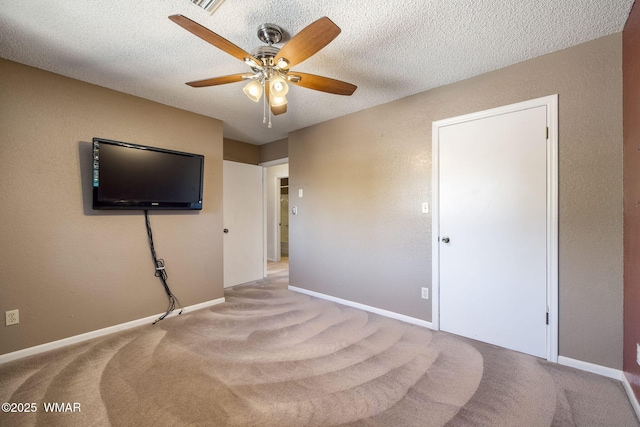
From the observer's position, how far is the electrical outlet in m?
2.18

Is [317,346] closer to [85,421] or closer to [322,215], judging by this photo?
[85,421]

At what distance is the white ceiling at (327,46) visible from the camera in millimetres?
1674

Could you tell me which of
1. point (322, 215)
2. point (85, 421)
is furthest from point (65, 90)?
point (322, 215)

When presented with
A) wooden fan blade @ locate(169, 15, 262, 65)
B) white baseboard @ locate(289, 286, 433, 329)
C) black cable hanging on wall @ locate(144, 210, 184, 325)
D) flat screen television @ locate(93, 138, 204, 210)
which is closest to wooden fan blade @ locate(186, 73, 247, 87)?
wooden fan blade @ locate(169, 15, 262, 65)

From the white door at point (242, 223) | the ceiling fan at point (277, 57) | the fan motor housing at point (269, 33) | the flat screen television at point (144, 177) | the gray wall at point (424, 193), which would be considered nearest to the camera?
the ceiling fan at point (277, 57)

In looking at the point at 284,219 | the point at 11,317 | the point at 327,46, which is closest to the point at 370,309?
the point at 327,46

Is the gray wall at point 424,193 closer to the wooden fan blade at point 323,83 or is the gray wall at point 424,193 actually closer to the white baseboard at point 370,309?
the white baseboard at point 370,309

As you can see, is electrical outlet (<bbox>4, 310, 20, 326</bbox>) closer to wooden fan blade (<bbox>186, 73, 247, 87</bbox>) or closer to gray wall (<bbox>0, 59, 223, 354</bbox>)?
gray wall (<bbox>0, 59, 223, 354</bbox>)

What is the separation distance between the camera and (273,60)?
172cm

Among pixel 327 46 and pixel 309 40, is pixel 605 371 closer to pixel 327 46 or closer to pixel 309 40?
pixel 309 40

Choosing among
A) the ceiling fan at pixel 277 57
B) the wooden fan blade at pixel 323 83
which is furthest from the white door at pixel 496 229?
the ceiling fan at pixel 277 57

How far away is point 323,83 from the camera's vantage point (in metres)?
1.96

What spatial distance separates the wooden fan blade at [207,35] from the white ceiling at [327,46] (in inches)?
12.1

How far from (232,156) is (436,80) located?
330cm
